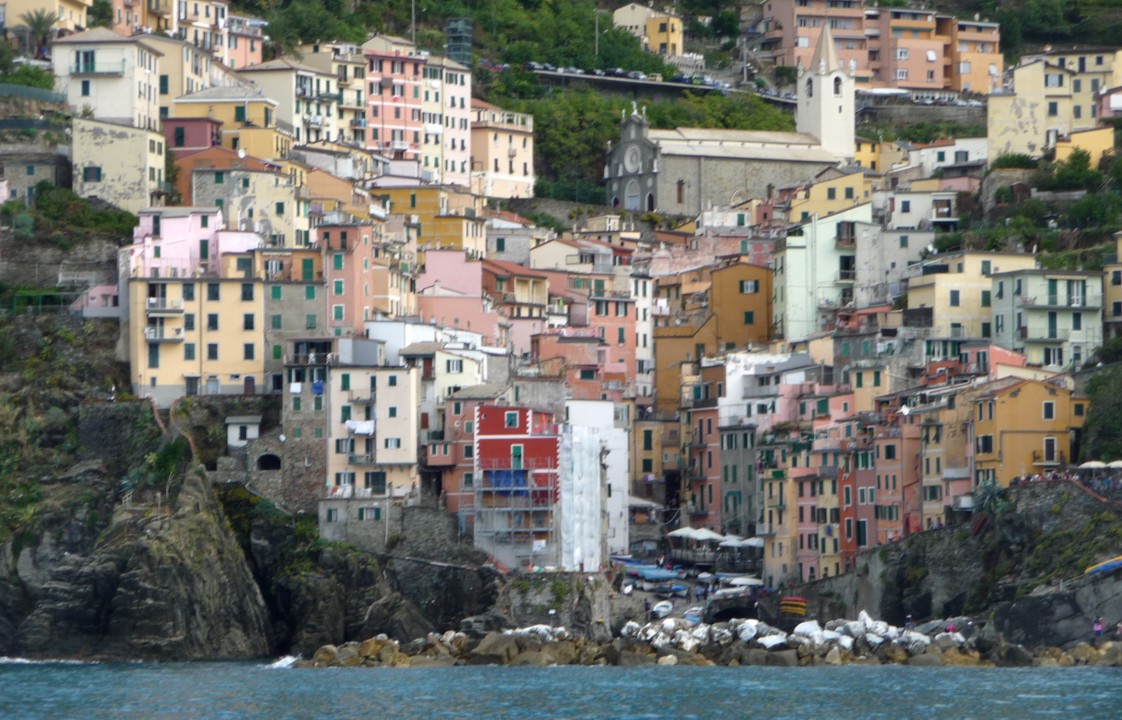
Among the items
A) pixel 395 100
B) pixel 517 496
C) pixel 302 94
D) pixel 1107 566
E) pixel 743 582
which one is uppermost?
pixel 395 100

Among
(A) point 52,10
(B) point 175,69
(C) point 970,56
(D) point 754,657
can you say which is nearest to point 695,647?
(D) point 754,657

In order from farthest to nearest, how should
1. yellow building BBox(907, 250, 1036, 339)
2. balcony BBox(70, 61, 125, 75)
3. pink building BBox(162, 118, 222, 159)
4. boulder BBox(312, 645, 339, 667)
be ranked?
balcony BBox(70, 61, 125, 75)
pink building BBox(162, 118, 222, 159)
yellow building BBox(907, 250, 1036, 339)
boulder BBox(312, 645, 339, 667)

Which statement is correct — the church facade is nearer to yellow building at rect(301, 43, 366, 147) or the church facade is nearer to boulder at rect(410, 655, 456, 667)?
yellow building at rect(301, 43, 366, 147)

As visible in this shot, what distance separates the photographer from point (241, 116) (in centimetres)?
12838

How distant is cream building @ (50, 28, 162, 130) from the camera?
4894 inches

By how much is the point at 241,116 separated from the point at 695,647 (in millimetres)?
40842

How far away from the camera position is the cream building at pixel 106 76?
408ft

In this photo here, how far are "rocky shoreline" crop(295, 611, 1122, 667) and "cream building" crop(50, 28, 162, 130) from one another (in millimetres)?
33852

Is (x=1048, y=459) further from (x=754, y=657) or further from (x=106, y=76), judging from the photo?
(x=106, y=76)

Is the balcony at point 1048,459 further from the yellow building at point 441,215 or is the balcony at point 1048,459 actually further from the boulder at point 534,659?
the yellow building at point 441,215

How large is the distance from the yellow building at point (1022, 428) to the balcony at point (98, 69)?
41.0 m

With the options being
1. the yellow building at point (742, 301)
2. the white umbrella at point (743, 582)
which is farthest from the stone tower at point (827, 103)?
the white umbrella at point (743, 582)

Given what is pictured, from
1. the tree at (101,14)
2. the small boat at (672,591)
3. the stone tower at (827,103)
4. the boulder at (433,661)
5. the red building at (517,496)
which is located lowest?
the boulder at (433,661)

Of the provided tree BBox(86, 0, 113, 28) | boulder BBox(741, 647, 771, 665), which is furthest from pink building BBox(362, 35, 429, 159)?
boulder BBox(741, 647, 771, 665)
